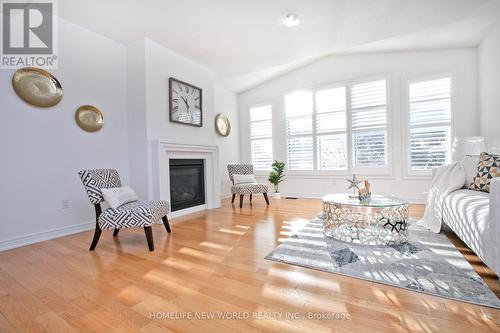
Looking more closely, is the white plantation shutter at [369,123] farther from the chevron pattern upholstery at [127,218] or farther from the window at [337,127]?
the chevron pattern upholstery at [127,218]

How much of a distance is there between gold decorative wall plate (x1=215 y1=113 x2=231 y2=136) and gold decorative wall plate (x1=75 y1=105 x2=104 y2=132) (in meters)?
2.54

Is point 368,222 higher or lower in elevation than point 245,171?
lower

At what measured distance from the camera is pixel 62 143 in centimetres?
285

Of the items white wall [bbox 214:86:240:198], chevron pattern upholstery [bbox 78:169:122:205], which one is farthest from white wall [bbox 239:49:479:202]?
chevron pattern upholstery [bbox 78:169:122:205]

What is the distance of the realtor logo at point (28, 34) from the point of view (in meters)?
2.46

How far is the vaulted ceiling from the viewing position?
8.88 feet

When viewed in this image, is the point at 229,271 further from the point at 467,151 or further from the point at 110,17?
the point at 467,151

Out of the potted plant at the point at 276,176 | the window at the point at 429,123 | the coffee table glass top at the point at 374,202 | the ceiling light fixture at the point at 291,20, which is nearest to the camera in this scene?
the coffee table glass top at the point at 374,202

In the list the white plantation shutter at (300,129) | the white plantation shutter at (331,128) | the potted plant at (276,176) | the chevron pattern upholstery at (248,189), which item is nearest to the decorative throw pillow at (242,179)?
the chevron pattern upholstery at (248,189)

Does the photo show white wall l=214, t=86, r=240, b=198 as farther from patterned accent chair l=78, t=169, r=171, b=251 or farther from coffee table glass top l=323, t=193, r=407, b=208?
coffee table glass top l=323, t=193, r=407, b=208

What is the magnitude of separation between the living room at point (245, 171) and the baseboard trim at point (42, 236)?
2cm

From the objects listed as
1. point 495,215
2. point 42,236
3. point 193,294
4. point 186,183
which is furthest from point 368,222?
point 42,236

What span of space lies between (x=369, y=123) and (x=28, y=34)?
17.7ft

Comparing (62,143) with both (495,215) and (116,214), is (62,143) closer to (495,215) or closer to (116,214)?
(116,214)
